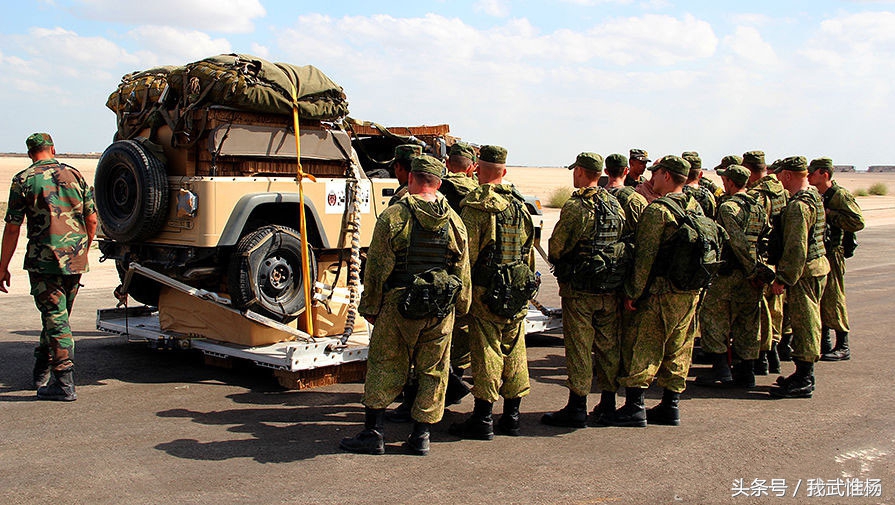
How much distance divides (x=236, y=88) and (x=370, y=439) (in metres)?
3.22

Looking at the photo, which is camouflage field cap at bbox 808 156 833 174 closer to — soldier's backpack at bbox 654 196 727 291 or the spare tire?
soldier's backpack at bbox 654 196 727 291

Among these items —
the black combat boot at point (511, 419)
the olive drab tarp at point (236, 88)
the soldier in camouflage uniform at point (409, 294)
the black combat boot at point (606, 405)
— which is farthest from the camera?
the olive drab tarp at point (236, 88)

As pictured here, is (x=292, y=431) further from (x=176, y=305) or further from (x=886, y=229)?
(x=886, y=229)

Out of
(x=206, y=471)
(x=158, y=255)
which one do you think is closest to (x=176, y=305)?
(x=158, y=255)

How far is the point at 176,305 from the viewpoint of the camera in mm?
7273

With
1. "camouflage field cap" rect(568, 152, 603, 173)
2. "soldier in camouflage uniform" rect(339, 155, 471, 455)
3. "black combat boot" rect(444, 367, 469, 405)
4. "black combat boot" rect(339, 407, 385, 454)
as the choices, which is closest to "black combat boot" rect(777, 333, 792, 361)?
"camouflage field cap" rect(568, 152, 603, 173)

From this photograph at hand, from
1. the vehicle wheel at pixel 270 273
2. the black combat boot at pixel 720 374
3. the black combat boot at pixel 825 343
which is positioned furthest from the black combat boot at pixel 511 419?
the black combat boot at pixel 825 343

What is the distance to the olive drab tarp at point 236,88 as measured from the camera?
261 inches

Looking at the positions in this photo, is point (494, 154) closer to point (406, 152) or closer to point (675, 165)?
point (406, 152)

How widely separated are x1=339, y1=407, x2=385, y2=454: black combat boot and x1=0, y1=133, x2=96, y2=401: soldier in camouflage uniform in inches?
97.7

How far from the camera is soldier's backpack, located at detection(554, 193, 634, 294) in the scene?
568cm

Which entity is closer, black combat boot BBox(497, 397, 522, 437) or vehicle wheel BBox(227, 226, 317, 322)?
black combat boot BBox(497, 397, 522, 437)

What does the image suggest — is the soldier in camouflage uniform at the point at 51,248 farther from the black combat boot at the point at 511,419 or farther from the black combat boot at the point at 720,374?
the black combat boot at the point at 720,374

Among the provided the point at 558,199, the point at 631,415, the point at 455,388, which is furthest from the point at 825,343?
the point at 558,199
